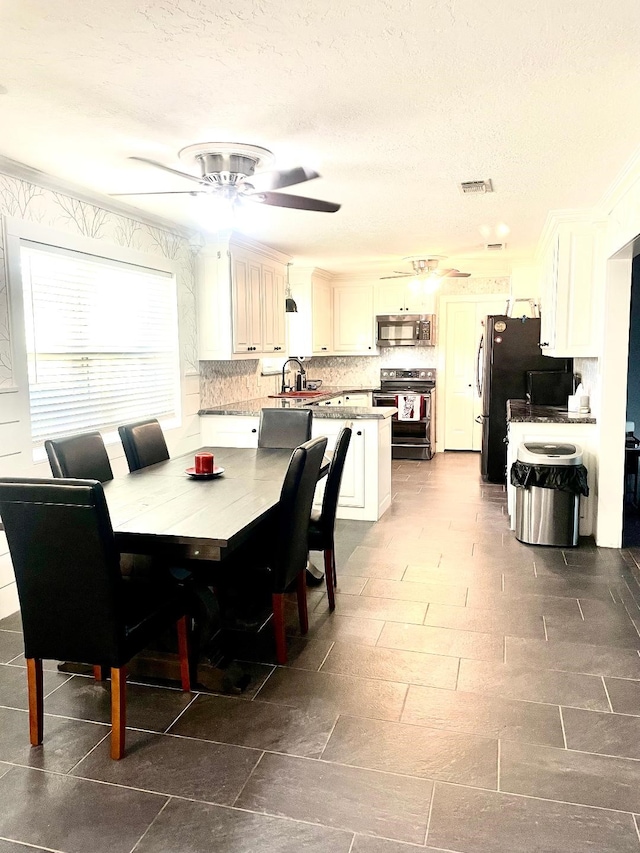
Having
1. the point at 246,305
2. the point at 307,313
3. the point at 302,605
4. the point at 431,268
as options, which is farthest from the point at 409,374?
Result: the point at 302,605

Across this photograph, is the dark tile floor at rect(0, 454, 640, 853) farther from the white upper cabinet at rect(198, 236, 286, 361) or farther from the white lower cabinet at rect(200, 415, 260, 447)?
the white upper cabinet at rect(198, 236, 286, 361)

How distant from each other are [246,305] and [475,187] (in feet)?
8.00

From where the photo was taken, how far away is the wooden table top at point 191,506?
7.36ft

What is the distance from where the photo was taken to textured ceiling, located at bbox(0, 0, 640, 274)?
1874 mm

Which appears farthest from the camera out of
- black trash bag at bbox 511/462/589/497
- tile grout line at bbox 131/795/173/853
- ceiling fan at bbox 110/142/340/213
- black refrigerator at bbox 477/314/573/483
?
black refrigerator at bbox 477/314/573/483

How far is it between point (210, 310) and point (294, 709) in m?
3.63

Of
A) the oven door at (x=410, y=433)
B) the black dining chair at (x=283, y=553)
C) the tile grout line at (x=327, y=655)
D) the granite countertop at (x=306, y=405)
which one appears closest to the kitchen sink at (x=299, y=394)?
the granite countertop at (x=306, y=405)

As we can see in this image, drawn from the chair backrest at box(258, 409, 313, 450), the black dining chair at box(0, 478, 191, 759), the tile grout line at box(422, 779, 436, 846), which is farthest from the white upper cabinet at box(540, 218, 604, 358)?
the black dining chair at box(0, 478, 191, 759)

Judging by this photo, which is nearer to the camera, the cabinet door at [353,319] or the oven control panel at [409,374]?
the cabinet door at [353,319]

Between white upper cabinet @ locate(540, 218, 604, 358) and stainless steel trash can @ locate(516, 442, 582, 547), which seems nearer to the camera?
stainless steel trash can @ locate(516, 442, 582, 547)

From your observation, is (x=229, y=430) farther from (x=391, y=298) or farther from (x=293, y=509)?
(x=391, y=298)

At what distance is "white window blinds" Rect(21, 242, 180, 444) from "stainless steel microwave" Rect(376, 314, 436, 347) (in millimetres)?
3572

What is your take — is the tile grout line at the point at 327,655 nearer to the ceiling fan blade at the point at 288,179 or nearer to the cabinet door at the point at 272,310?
the ceiling fan blade at the point at 288,179

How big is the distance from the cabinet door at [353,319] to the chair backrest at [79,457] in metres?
5.12
